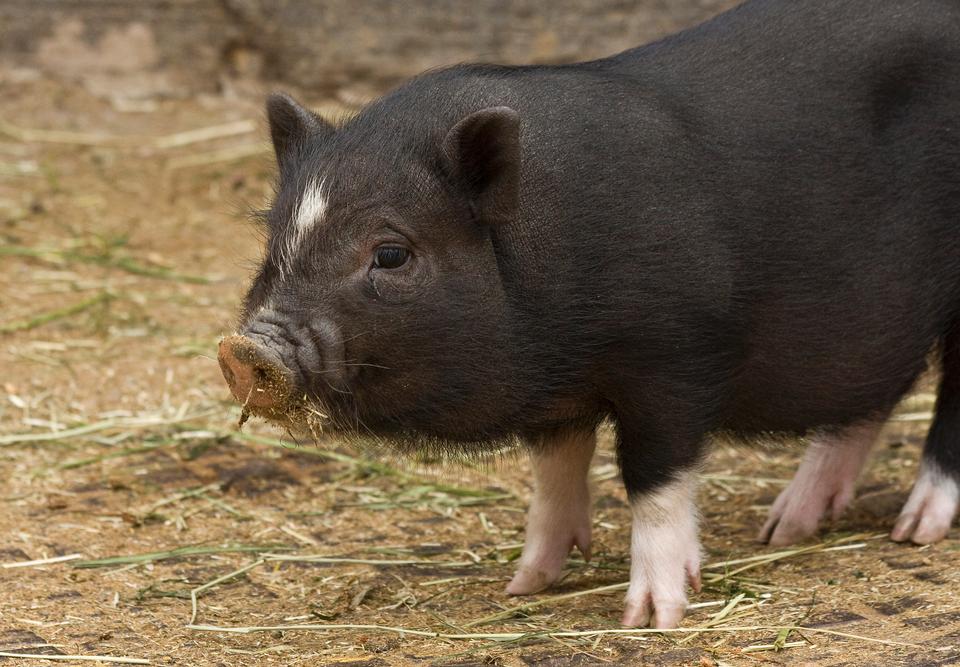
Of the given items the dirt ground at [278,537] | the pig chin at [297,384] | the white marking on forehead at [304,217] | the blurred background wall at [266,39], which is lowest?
the dirt ground at [278,537]

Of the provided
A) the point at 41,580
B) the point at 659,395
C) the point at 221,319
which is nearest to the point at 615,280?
the point at 659,395

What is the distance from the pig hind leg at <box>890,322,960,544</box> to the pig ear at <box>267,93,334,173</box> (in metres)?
2.05

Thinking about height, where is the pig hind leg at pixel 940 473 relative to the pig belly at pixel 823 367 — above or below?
below

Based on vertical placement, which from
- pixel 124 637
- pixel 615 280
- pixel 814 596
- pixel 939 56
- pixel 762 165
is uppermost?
pixel 939 56

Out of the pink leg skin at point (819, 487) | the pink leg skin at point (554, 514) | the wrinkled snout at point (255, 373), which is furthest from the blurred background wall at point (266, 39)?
the wrinkled snout at point (255, 373)

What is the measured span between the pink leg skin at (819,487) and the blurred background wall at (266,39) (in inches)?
185

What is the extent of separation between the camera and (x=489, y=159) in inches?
141

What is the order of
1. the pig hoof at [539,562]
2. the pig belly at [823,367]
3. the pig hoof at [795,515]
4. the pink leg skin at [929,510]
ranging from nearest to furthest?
the pig belly at [823,367]
the pig hoof at [539,562]
the pink leg skin at [929,510]
the pig hoof at [795,515]

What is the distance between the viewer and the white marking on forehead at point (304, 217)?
3572 millimetres

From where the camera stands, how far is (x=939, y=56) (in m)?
4.21

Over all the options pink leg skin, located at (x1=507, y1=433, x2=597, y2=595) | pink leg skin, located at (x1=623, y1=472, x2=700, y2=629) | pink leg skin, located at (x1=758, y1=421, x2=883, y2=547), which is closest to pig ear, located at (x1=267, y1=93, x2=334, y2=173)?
pink leg skin, located at (x1=507, y1=433, x2=597, y2=595)

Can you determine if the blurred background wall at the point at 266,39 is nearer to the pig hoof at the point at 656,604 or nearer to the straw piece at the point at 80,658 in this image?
the pig hoof at the point at 656,604

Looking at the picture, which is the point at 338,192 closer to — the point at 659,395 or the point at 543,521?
the point at 659,395

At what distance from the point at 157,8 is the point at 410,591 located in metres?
6.36
